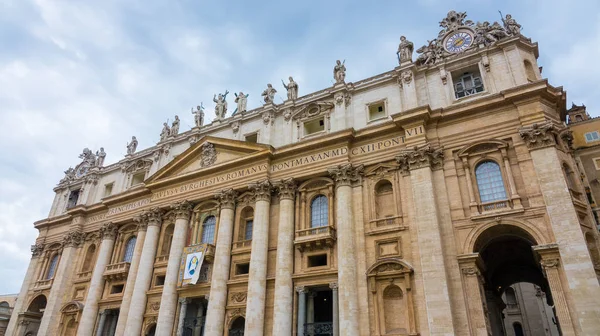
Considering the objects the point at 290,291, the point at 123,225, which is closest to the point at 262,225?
the point at 290,291

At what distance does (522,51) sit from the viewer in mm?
23844

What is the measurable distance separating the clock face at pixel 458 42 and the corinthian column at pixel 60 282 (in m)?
32.4

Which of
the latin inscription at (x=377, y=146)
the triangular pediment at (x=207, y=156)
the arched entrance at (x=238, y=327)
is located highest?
the triangular pediment at (x=207, y=156)

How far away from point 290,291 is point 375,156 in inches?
362

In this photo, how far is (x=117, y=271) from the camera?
101ft

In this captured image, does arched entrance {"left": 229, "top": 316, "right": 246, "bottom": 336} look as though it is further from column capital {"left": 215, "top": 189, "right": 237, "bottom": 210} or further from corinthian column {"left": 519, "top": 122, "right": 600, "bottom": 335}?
corinthian column {"left": 519, "top": 122, "right": 600, "bottom": 335}

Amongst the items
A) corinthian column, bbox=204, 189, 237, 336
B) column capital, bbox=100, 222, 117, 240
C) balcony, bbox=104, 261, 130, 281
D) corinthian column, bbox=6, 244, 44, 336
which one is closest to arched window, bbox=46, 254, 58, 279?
corinthian column, bbox=6, 244, 44, 336

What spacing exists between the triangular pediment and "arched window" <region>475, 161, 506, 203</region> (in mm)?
12762

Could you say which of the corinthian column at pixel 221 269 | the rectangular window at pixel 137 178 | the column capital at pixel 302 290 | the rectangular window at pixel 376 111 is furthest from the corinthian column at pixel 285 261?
the rectangular window at pixel 137 178

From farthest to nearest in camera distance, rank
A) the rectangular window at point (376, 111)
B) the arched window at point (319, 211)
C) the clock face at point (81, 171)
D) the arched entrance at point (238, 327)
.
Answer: the clock face at point (81, 171) < the rectangular window at point (376, 111) < the arched window at point (319, 211) < the arched entrance at point (238, 327)

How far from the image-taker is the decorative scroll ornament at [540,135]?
20.4m

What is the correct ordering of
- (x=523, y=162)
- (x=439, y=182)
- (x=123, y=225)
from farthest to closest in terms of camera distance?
(x=123, y=225), (x=439, y=182), (x=523, y=162)

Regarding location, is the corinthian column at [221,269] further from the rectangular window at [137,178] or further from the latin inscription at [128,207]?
the rectangular window at [137,178]

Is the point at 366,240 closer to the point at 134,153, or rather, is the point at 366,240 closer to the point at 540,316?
the point at 134,153
